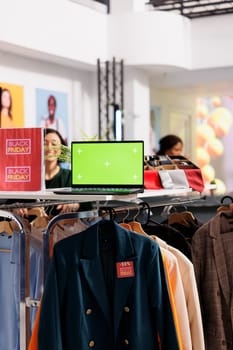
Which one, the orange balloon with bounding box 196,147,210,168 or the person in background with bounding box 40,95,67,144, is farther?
the orange balloon with bounding box 196,147,210,168

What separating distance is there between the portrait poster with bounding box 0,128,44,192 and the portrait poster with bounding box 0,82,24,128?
13.8 feet

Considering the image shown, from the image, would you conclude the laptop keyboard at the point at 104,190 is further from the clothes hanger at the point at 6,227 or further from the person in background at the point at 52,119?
the person in background at the point at 52,119

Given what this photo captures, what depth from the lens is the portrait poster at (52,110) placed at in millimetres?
8289

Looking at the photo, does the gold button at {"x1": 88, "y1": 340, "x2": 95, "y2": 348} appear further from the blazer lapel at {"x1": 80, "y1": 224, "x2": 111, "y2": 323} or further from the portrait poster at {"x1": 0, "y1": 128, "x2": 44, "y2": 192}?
the portrait poster at {"x1": 0, "y1": 128, "x2": 44, "y2": 192}

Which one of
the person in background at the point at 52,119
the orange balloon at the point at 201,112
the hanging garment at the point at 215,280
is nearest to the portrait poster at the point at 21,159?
the hanging garment at the point at 215,280

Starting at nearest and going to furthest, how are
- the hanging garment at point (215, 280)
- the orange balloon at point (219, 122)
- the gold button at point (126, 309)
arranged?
the gold button at point (126, 309), the hanging garment at point (215, 280), the orange balloon at point (219, 122)

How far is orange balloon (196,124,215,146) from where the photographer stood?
1164 centimetres

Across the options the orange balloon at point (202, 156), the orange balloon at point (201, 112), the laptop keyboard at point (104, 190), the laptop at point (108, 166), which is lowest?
the laptop keyboard at point (104, 190)

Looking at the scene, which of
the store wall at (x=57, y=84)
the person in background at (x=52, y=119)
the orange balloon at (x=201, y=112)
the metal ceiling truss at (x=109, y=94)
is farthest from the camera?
the orange balloon at (x=201, y=112)

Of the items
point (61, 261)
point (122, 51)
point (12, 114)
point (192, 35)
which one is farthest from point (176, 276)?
point (192, 35)

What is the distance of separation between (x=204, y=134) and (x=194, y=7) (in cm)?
308

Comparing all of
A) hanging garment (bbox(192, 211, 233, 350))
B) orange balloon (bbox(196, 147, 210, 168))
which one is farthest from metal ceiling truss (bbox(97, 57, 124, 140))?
hanging garment (bbox(192, 211, 233, 350))

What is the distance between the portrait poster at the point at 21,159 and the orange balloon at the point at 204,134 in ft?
27.9

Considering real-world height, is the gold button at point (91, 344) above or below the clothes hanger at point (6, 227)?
below
